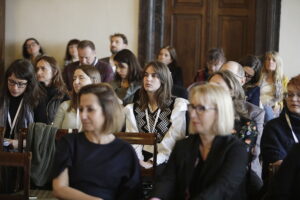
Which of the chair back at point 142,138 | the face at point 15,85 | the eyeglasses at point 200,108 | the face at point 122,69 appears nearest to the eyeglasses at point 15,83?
the face at point 15,85

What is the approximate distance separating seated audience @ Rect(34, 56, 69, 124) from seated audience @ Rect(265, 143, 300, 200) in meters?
2.28

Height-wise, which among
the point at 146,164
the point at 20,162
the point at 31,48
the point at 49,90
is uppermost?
the point at 31,48

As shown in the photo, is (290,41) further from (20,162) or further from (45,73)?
(20,162)

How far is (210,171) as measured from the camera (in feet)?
8.45

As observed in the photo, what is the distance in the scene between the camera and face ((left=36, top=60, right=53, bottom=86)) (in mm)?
4809

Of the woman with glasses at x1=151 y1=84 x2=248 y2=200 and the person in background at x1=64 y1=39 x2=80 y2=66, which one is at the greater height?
the person in background at x1=64 y1=39 x2=80 y2=66

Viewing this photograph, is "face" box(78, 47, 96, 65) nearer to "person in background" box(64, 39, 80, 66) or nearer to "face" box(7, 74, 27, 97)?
"person in background" box(64, 39, 80, 66)

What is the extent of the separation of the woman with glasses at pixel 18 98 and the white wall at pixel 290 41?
4.56m

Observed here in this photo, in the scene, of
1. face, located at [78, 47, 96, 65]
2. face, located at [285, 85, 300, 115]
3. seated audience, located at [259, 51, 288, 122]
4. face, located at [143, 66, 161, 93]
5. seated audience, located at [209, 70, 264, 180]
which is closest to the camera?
face, located at [285, 85, 300, 115]

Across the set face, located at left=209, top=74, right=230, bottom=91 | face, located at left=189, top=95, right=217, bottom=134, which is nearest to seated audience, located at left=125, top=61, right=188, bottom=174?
face, located at left=209, top=74, right=230, bottom=91

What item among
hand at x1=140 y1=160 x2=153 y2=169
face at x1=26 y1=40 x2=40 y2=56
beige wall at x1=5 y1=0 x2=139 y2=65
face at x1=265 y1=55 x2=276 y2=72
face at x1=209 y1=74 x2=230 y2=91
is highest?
beige wall at x1=5 y1=0 x2=139 y2=65

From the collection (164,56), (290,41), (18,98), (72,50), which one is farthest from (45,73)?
(290,41)

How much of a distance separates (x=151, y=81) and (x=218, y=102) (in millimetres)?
1542

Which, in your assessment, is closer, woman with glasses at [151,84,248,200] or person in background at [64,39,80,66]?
woman with glasses at [151,84,248,200]
